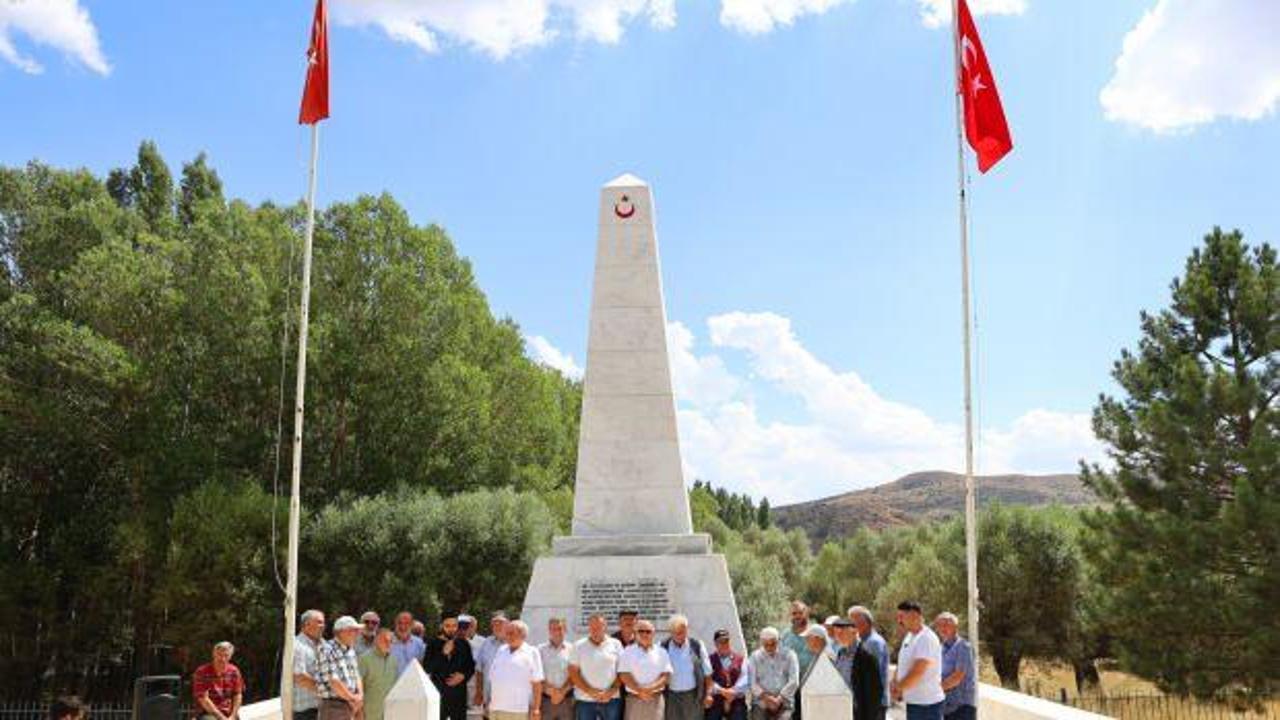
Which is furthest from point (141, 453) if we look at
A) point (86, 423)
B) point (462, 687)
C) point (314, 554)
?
point (462, 687)

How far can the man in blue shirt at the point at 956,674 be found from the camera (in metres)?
8.05

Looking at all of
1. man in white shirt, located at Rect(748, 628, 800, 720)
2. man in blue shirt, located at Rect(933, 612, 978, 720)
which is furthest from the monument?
man in blue shirt, located at Rect(933, 612, 978, 720)

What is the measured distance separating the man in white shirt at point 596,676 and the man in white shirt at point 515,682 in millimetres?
344

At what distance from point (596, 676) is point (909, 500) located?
133027mm

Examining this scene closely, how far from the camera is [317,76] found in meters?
12.4

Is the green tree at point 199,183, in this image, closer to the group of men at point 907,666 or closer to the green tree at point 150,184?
the green tree at point 150,184

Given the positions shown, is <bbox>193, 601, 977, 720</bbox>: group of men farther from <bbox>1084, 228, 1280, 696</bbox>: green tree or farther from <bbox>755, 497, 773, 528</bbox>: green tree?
<bbox>755, 497, 773, 528</bbox>: green tree

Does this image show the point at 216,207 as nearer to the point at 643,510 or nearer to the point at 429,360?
the point at 429,360

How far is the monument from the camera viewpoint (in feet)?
41.8

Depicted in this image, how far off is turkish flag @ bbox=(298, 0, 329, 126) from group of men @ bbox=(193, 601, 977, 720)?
605 centimetres

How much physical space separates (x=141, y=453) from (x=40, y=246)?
21.6 ft

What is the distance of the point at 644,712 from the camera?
870 centimetres

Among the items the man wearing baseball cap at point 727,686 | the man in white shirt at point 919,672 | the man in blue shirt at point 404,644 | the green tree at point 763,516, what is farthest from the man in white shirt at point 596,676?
the green tree at point 763,516

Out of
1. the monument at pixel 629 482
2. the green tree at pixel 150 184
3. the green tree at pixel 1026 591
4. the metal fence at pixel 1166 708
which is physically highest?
the green tree at pixel 150 184
